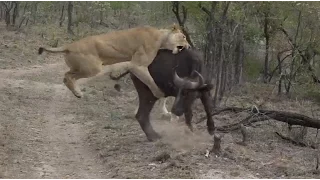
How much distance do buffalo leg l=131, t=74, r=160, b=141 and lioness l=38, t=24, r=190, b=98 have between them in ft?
1.36

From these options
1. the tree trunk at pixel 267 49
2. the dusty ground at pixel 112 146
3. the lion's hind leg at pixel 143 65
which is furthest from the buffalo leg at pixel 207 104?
the tree trunk at pixel 267 49

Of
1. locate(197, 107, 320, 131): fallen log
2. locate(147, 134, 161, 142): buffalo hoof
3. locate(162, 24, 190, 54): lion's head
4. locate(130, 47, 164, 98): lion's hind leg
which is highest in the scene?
locate(162, 24, 190, 54): lion's head

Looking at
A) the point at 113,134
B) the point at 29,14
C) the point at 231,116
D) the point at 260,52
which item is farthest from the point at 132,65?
the point at 29,14

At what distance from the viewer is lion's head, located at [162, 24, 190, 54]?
446 inches

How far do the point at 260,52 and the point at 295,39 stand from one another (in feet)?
23.8

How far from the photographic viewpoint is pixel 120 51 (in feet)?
35.5

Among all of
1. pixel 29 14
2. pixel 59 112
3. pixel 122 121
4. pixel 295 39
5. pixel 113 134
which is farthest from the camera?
pixel 29 14

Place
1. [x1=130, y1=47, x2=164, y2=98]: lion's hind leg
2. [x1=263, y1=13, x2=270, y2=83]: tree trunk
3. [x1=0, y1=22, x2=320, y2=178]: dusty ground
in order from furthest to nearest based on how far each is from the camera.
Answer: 1. [x1=263, y1=13, x2=270, y2=83]: tree trunk
2. [x1=130, y1=47, x2=164, y2=98]: lion's hind leg
3. [x1=0, y1=22, x2=320, y2=178]: dusty ground

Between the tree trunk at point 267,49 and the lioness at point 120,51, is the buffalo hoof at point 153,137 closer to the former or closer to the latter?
the lioness at point 120,51

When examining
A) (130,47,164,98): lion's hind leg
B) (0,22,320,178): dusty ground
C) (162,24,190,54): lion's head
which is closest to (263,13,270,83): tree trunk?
(0,22,320,178): dusty ground

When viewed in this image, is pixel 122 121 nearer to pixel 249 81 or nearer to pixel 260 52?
pixel 249 81

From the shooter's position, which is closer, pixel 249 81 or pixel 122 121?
pixel 122 121

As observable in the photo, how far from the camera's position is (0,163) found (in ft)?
32.4

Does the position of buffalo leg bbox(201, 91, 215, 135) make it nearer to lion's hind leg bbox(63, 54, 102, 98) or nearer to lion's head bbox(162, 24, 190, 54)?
lion's head bbox(162, 24, 190, 54)
